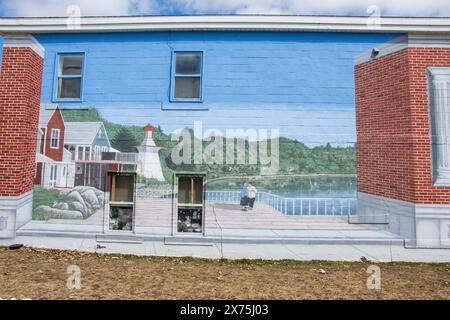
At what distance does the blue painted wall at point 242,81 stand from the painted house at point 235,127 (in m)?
0.03

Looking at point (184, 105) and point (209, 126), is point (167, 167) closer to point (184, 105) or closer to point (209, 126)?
point (209, 126)

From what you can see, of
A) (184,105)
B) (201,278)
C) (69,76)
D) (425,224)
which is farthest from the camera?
(69,76)

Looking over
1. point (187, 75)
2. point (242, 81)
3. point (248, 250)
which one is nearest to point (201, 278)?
point (248, 250)

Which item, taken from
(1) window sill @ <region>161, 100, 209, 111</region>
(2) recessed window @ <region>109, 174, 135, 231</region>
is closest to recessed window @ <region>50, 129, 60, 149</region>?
(2) recessed window @ <region>109, 174, 135, 231</region>

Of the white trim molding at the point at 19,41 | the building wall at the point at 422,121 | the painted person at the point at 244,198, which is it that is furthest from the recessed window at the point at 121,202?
the building wall at the point at 422,121

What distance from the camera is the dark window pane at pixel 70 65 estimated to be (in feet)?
27.3

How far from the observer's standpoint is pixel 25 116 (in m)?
8.04

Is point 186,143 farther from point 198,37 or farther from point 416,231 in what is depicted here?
point 416,231

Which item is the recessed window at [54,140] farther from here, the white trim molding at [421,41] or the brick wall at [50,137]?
the white trim molding at [421,41]

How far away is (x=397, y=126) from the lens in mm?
7809

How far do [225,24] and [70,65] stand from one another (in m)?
4.40

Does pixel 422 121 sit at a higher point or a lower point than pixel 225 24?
lower

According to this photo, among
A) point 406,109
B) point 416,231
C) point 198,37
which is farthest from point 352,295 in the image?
point 198,37
